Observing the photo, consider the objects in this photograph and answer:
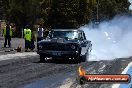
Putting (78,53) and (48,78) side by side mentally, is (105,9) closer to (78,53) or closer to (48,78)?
(78,53)

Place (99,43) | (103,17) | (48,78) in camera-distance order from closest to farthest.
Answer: (48,78) < (99,43) < (103,17)

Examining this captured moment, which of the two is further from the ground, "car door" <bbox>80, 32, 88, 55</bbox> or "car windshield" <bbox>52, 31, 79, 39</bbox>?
"car windshield" <bbox>52, 31, 79, 39</bbox>

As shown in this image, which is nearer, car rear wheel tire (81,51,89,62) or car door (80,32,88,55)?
car door (80,32,88,55)

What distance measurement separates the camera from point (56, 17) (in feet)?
199

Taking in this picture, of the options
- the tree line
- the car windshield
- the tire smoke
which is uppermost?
the tree line

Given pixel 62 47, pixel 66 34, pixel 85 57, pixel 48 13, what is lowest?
pixel 85 57

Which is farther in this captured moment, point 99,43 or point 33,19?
point 33,19

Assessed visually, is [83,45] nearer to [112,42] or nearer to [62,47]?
[62,47]

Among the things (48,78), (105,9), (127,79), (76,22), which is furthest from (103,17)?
(127,79)

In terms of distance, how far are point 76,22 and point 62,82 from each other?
49638 mm

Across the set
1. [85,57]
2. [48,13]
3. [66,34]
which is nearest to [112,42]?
[85,57]

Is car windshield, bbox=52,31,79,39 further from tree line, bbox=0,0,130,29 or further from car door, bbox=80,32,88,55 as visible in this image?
tree line, bbox=0,0,130,29

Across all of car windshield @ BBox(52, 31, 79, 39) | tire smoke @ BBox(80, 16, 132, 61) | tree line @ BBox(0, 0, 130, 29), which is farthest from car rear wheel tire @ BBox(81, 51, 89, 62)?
tree line @ BBox(0, 0, 130, 29)

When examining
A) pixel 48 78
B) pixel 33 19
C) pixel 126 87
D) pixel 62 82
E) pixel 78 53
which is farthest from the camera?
pixel 33 19
